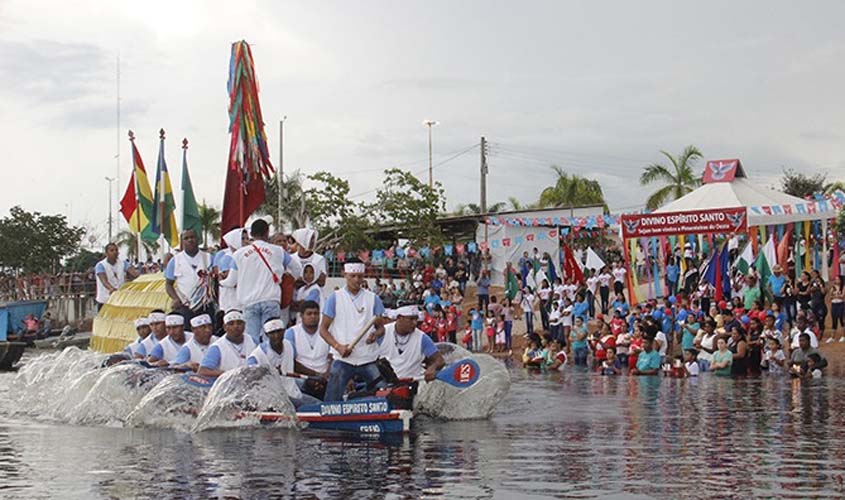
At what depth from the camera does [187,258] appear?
1628 cm

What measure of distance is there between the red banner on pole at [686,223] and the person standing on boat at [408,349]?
57.3 feet

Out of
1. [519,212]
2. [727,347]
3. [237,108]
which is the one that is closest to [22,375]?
[237,108]

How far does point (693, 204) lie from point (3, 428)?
2448cm

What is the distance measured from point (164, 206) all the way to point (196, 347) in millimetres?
12987

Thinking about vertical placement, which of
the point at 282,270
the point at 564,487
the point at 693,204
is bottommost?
the point at 564,487

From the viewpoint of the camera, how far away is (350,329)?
43.8ft

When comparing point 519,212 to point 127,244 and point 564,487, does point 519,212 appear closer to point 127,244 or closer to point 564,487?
point 127,244

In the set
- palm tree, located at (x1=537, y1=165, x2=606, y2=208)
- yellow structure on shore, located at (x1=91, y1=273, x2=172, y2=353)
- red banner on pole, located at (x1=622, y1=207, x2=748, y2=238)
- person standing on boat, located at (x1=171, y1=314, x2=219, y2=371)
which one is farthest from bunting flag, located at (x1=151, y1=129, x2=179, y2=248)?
palm tree, located at (x1=537, y1=165, x2=606, y2=208)

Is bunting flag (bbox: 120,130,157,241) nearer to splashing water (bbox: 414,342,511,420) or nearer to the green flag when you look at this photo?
the green flag

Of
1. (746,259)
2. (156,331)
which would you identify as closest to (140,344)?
(156,331)

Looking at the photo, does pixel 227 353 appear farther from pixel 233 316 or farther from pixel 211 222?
pixel 211 222

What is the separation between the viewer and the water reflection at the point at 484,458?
29.7 ft

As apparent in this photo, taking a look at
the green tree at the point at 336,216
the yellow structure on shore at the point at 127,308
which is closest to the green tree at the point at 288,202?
the green tree at the point at 336,216

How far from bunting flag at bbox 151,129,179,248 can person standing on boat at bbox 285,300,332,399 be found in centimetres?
1375
